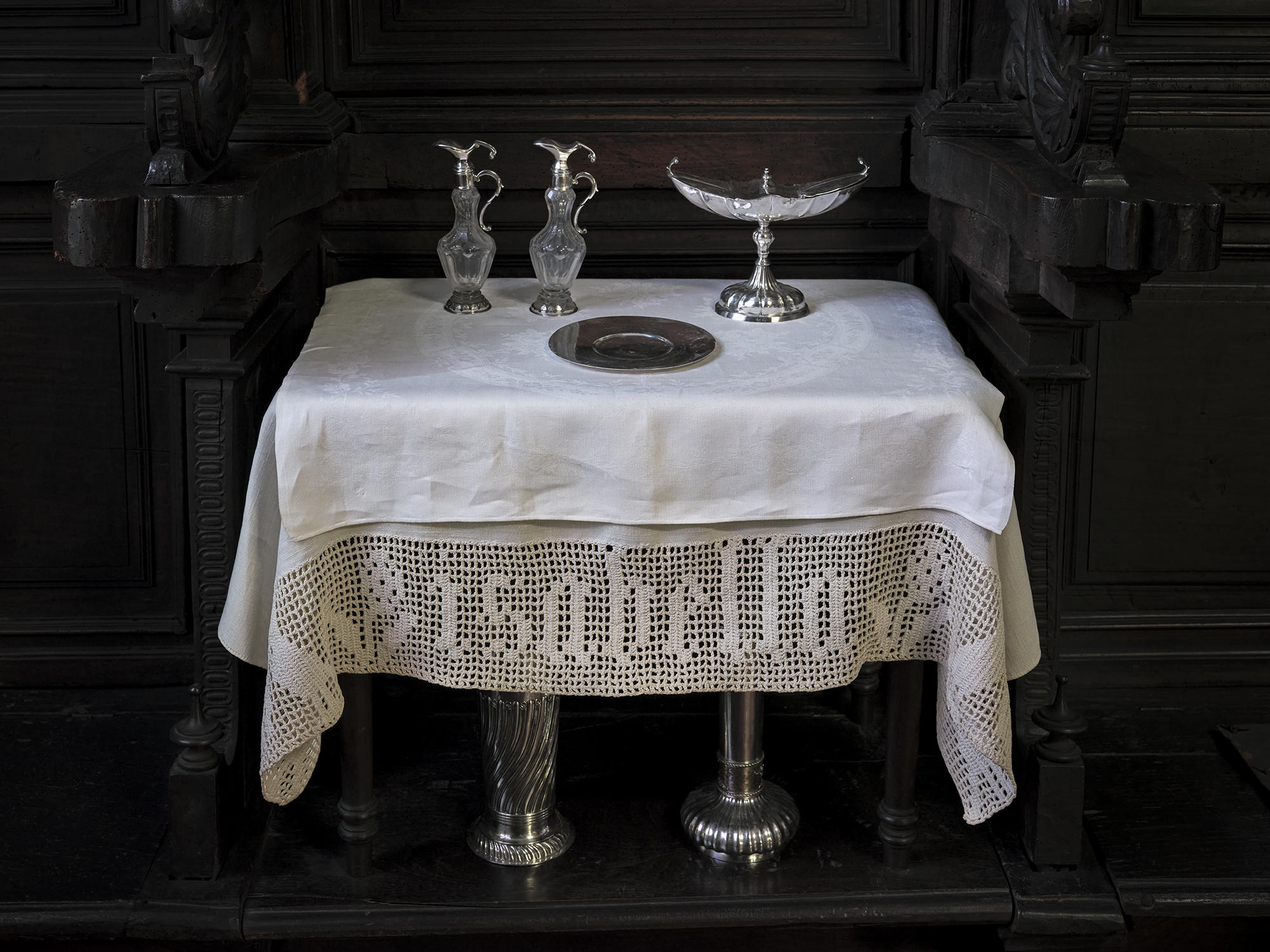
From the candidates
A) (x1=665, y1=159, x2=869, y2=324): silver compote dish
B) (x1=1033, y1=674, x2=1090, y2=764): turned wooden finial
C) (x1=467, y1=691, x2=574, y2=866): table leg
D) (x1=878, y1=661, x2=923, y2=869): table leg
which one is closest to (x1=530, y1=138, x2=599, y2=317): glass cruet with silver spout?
(x1=665, y1=159, x2=869, y2=324): silver compote dish

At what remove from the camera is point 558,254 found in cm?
204

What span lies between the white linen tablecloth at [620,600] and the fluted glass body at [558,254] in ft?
1.09

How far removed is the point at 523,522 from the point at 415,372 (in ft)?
0.83

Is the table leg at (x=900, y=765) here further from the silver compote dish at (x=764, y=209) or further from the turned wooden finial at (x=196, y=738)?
the turned wooden finial at (x=196, y=738)

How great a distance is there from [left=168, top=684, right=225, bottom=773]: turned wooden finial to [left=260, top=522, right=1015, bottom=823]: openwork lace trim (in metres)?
0.10

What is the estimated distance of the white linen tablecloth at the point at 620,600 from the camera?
5.68 feet

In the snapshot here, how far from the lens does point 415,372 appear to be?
1.80 m

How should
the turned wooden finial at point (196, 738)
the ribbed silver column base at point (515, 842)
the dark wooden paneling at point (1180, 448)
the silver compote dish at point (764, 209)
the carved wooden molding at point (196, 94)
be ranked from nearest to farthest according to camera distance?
1. the carved wooden molding at point (196, 94)
2. the turned wooden finial at point (196, 738)
3. the ribbed silver column base at point (515, 842)
4. the silver compote dish at point (764, 209)
5. the dark wooden paneling at point (1180, 448)

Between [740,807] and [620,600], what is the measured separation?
423 mm

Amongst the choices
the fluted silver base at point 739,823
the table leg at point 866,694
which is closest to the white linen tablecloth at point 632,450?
the fluted silver base at point 739,823

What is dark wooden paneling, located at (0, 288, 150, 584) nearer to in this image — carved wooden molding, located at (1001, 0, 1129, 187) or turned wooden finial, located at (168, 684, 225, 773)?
turned wooden finial, located at (168, 684, 225, 773)

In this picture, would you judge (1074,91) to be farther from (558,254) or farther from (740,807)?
(740,807)

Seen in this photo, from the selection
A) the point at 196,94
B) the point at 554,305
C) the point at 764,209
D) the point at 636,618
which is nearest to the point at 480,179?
the point at 554,305

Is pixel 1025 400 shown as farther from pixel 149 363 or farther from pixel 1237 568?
pixel 149 363
